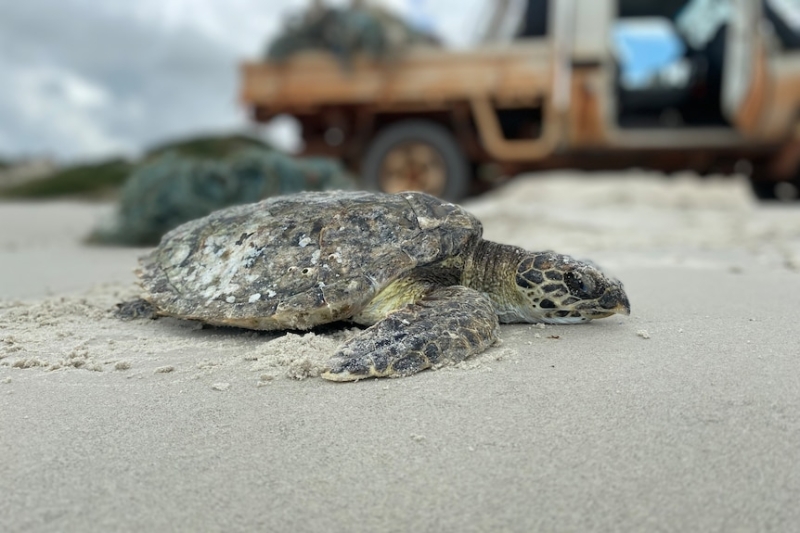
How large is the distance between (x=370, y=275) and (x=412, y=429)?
33.4 inches

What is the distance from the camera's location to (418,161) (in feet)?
26.1

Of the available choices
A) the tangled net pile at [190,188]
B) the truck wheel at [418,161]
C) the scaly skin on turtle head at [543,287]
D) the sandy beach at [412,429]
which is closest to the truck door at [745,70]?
the truck wheel at [418,161]

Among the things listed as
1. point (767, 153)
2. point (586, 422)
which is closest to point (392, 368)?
point (586, 422)

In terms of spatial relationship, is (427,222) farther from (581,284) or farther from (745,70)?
(745,70)

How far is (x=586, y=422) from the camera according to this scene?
1.59 meters

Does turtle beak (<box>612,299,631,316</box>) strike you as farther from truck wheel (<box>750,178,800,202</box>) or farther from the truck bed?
truck wheel (<box>750,178,800,202</box>)

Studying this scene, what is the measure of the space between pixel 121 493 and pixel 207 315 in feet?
3.60

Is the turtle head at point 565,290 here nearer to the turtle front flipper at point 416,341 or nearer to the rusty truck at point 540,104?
the turtle front flipper at point 416,341

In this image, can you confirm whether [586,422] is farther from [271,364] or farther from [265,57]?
[265,57]

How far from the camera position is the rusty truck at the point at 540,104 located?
7359 mm

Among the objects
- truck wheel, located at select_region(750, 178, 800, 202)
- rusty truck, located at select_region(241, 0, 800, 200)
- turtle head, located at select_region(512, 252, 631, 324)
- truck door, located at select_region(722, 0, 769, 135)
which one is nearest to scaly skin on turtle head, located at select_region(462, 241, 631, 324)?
turtle head, located at select_region(512, 252, 631, 324)

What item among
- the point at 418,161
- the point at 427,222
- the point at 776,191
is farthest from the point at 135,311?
the point at 776,191

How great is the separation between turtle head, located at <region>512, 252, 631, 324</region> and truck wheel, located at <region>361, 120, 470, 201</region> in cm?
532

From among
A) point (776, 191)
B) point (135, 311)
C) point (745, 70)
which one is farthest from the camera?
point (776, 191)
